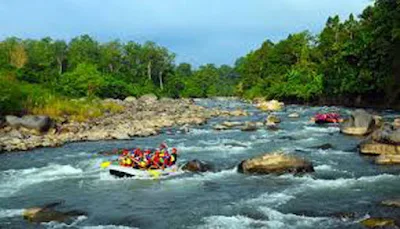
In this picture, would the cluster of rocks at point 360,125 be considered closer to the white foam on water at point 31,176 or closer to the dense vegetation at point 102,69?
the white foam on water at point 31,176

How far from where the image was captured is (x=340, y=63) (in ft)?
171

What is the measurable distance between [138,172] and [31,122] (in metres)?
14.6

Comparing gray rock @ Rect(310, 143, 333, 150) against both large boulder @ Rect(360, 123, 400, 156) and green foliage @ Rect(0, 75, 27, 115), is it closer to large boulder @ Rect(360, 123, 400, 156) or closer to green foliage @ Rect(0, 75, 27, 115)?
large boulder @ Rect(360, 123, 400, 156)

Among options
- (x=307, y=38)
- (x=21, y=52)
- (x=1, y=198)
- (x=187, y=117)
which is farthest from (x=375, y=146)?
(x=21, y=52)

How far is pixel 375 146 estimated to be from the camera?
796 inches

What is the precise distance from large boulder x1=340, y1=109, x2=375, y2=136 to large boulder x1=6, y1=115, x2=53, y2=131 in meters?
16.8

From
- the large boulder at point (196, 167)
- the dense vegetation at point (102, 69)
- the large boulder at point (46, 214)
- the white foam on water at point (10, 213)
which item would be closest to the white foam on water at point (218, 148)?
the large boulder at point (196, 167)

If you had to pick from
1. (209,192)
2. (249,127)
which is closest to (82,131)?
(249,127)

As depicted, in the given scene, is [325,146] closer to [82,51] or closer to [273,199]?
[273,199]

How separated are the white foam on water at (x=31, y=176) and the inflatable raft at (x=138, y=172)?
62.7 inches

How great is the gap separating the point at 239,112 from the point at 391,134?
24.5 meters

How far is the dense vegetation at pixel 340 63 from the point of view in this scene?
136ft

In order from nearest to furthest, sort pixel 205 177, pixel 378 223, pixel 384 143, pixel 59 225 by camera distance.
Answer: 1. pixel 378 223
2. pixel 59 225
3. pixel 205 177
4. pixel 384 143

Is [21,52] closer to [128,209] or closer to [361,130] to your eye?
[361,130]
